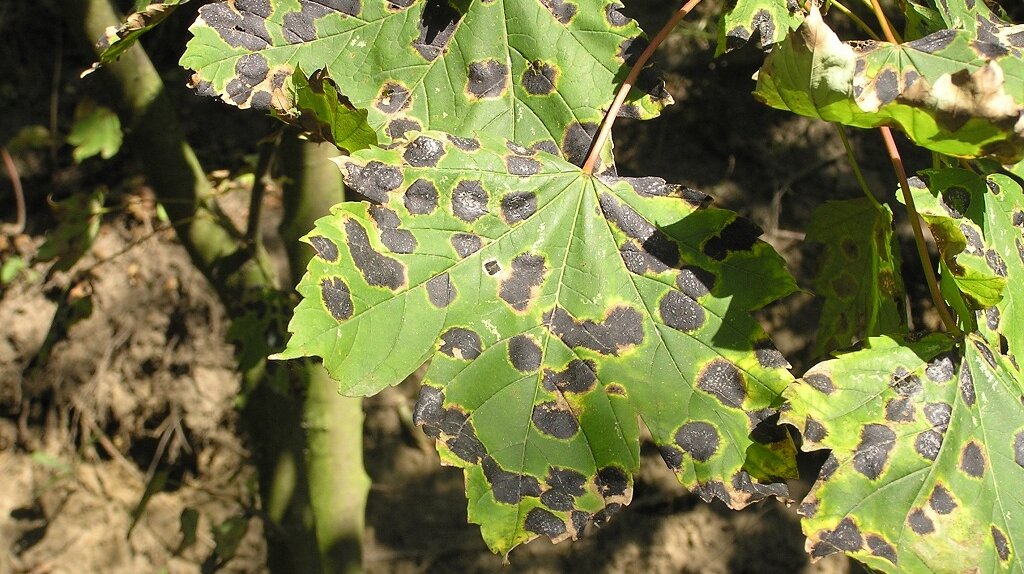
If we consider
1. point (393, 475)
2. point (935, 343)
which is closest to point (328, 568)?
point (393, 475)

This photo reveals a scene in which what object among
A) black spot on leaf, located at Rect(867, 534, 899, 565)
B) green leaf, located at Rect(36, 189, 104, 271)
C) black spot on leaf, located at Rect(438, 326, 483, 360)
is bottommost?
green leaf, located at Rect(36, 189, 104, 271)

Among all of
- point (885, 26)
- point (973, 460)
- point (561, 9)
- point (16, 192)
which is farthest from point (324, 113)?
point (16, 192)

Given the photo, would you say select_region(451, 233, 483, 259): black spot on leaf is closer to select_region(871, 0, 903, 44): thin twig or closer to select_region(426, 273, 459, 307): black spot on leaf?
select_region(426, 273, 459, 307): black spot on leaf

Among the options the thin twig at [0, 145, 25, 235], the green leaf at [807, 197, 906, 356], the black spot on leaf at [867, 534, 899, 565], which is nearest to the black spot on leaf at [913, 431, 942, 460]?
the black spot on leaf at [867, 534, 899, 565]

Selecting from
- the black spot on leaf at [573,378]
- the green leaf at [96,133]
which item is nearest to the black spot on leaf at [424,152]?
the black spot on leaf at [573,378]

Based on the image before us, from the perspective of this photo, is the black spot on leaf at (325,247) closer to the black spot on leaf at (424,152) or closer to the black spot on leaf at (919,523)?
the black spot on leaf at (424,152)

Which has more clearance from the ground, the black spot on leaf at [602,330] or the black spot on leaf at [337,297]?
the black spot on leaf at [337,297]

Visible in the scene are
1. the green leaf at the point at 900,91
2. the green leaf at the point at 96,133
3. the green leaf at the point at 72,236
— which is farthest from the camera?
the green leaf at the point at 96,133

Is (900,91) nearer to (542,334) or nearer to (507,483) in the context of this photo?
(542,334)
